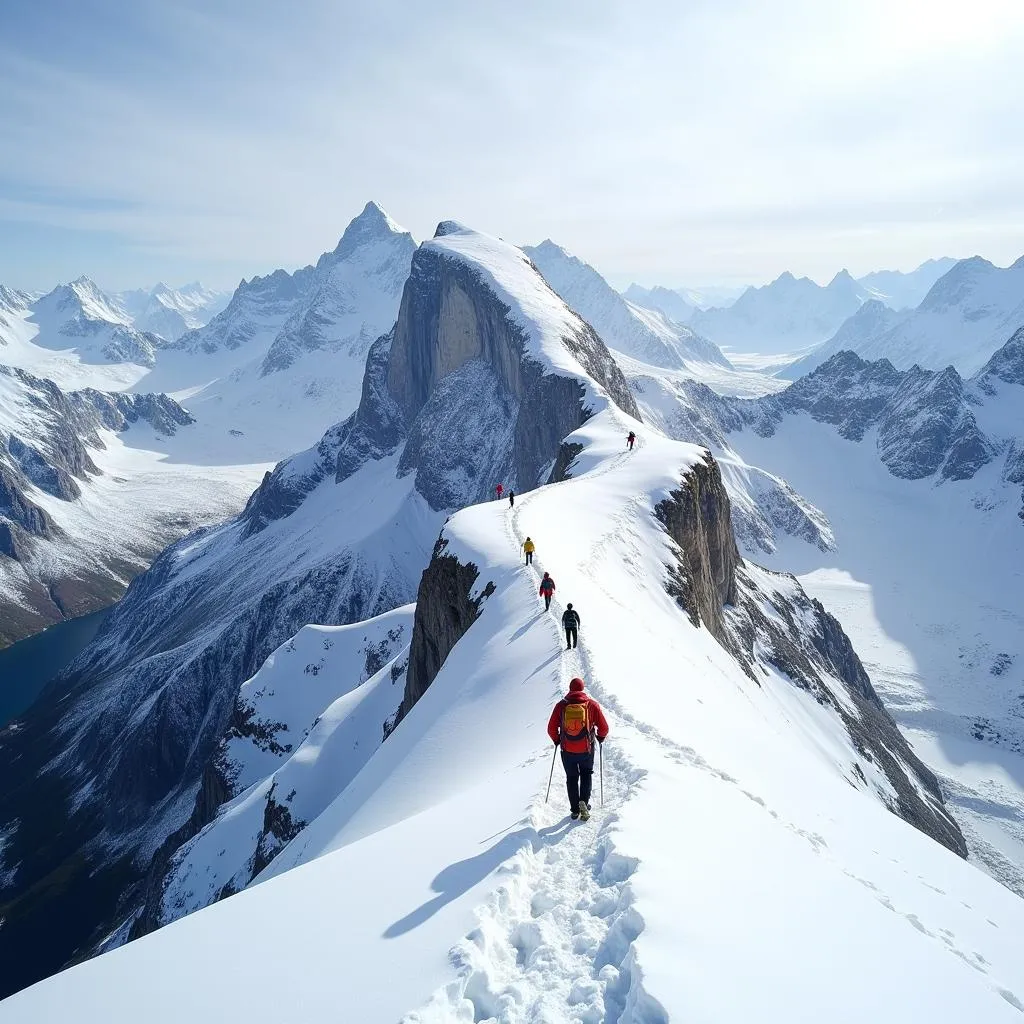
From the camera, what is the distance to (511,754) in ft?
50.4

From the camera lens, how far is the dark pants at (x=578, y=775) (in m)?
11.0

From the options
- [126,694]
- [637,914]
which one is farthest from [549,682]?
[126,694]

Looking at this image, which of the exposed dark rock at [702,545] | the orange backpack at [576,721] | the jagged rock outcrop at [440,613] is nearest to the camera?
the orange backpack at [576,721]

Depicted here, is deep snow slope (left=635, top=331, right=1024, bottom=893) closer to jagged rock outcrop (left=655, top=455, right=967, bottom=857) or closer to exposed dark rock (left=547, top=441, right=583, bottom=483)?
jagged rock outcrop (left=655, top=455, right=967, bottom=857)

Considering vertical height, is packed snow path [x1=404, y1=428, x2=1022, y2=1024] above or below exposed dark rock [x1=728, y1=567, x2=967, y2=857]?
above

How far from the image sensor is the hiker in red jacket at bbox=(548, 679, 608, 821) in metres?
11.0

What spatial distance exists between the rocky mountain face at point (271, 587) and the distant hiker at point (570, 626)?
48.9 meters

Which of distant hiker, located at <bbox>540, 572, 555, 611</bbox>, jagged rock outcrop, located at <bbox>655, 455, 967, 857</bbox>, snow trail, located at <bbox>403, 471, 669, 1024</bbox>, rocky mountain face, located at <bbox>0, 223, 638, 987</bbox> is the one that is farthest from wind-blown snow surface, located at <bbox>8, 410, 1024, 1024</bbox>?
rocky mountain face, located at <bbox>0, 223, 638, 987</bbox>

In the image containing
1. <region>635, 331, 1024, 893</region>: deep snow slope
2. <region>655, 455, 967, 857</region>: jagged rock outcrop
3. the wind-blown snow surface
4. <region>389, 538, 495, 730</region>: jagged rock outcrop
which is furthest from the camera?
<region>635, 331, 1024, 893</region>: deep snow slope

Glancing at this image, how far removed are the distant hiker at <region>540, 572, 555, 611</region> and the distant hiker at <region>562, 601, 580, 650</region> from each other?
2.54m

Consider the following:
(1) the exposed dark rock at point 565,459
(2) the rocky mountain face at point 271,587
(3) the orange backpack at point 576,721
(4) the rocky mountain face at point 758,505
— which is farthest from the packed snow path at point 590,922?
(4) the rocky mountain face at point 758,505

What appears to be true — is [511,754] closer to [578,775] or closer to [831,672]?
[578,775]

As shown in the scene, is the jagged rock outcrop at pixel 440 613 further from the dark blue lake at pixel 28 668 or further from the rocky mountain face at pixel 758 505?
the dark blue lake at pixel 28 668

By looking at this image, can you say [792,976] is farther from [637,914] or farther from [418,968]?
[418,968]
